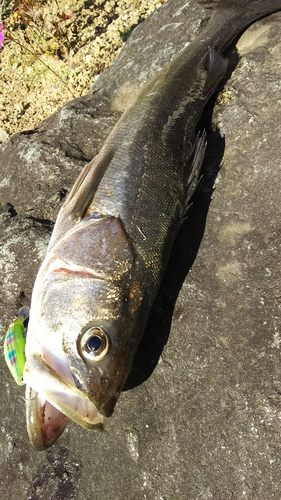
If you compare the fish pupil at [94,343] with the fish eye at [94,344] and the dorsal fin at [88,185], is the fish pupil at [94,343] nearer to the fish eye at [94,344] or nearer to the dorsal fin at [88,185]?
the fish eye at [94,344]

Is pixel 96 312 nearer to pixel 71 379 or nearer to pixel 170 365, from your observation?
pixel 71 379

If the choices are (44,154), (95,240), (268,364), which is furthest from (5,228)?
(268,364)

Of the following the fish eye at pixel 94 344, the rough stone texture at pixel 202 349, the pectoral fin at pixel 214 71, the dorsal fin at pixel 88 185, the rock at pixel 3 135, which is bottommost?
the rough stone texture at pixel 202 349

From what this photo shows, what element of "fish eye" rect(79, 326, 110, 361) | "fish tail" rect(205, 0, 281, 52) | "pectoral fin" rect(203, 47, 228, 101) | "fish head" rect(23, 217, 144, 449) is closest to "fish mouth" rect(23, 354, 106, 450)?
"fish head" rect(23, 217, 144, 449)

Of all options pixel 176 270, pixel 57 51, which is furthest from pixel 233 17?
pixel 57 51

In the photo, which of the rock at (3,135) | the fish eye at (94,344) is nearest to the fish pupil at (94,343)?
the fish eye at (94,344)

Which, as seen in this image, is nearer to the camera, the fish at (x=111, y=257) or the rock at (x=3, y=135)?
the fish at (x=111, y=257)

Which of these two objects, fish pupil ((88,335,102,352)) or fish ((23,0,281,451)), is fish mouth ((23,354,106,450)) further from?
fish pupil ((88,335,102,352))
